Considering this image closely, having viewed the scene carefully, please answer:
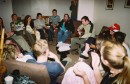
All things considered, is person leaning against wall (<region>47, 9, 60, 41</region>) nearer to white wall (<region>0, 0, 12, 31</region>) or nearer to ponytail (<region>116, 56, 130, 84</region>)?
white wall (<region>0, 0, 12, 31</region>)

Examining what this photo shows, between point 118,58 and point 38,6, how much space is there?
8593 mm

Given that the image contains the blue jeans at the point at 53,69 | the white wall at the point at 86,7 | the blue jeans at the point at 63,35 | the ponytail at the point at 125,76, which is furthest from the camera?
the white wall at the point at 86,7

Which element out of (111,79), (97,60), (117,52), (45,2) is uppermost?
(45,2)

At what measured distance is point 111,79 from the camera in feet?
4.86

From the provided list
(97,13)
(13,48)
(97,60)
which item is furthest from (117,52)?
(97,13)

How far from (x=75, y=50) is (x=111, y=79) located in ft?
12.6

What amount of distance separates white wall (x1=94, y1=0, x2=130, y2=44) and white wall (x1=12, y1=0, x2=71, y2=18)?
3.28 m

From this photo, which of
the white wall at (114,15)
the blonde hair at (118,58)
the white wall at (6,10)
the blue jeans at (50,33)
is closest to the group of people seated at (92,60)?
the blonde hair at (118,58)

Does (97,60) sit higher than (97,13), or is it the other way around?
(97,13)

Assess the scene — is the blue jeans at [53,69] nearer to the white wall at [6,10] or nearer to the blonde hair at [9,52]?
the blonde hair at [9,52]

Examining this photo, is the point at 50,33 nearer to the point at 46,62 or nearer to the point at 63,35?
the point at 63,35

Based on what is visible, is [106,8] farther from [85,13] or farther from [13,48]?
[13,48]

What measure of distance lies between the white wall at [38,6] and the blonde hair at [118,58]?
815 centimetres

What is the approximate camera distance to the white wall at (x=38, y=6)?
9.30 metres
